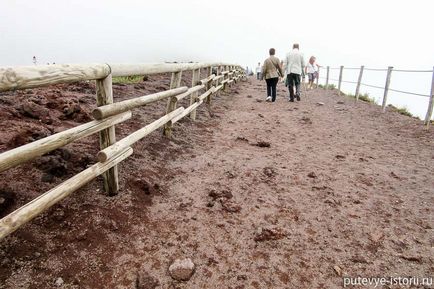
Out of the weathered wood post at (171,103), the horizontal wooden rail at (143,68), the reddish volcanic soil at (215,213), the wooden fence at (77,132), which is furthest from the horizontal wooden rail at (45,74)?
the weathered wood post at (171,103)

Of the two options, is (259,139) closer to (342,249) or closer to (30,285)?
(342,249)

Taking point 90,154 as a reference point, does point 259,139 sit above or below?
below

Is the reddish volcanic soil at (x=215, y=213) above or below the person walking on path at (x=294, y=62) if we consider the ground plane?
below

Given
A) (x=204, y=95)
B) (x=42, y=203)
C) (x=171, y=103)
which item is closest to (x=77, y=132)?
(x=42, y=203)

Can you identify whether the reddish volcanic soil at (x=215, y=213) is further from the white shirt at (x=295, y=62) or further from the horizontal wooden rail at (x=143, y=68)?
the white shirt at (x=295, y=62)

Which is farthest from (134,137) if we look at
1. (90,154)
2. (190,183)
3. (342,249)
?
(342,249)

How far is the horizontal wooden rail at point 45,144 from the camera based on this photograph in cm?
181

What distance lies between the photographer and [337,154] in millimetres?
5066

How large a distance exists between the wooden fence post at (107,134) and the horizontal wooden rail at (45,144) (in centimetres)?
12

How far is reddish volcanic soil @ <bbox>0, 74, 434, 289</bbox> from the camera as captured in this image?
7.48 feet

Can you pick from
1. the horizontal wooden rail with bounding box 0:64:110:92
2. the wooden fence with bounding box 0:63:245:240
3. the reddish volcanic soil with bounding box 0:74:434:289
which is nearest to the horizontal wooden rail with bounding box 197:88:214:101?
the reddish volcanic soil with bounding box 0:74:434:289

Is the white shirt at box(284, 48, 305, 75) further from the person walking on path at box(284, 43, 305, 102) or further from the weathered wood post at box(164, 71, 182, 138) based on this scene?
the weathered wood post at box(164, 71, 182, 138)

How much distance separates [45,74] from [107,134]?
927 millimetres

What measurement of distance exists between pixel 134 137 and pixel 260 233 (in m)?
1.61
